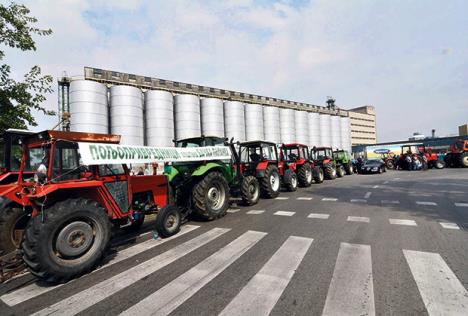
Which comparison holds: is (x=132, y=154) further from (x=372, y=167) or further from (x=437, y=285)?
(x=372, y=167)

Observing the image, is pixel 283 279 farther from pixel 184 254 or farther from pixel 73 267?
pixel 73 267

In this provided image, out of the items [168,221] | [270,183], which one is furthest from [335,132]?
[168,221]

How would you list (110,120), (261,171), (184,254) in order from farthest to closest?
1. (110,120)
2. (261,171)
3. (184,254)

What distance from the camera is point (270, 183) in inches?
375

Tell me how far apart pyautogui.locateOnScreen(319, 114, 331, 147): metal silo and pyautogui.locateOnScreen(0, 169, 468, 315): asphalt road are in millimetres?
51538

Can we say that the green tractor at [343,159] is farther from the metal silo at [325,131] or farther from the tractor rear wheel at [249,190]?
the metal silo at [325,131]

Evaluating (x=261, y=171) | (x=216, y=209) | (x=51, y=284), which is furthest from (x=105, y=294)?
(x=261, y=171)

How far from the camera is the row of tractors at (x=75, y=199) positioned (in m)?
3.37

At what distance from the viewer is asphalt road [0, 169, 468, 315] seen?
8.80ft

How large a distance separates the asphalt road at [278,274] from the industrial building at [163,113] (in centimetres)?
2844

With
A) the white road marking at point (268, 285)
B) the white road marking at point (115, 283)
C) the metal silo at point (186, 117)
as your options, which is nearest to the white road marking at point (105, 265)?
the white road marking at point (115, 283)

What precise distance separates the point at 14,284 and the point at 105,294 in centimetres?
159

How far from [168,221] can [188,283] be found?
2.31 m

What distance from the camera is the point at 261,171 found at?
9023mm
